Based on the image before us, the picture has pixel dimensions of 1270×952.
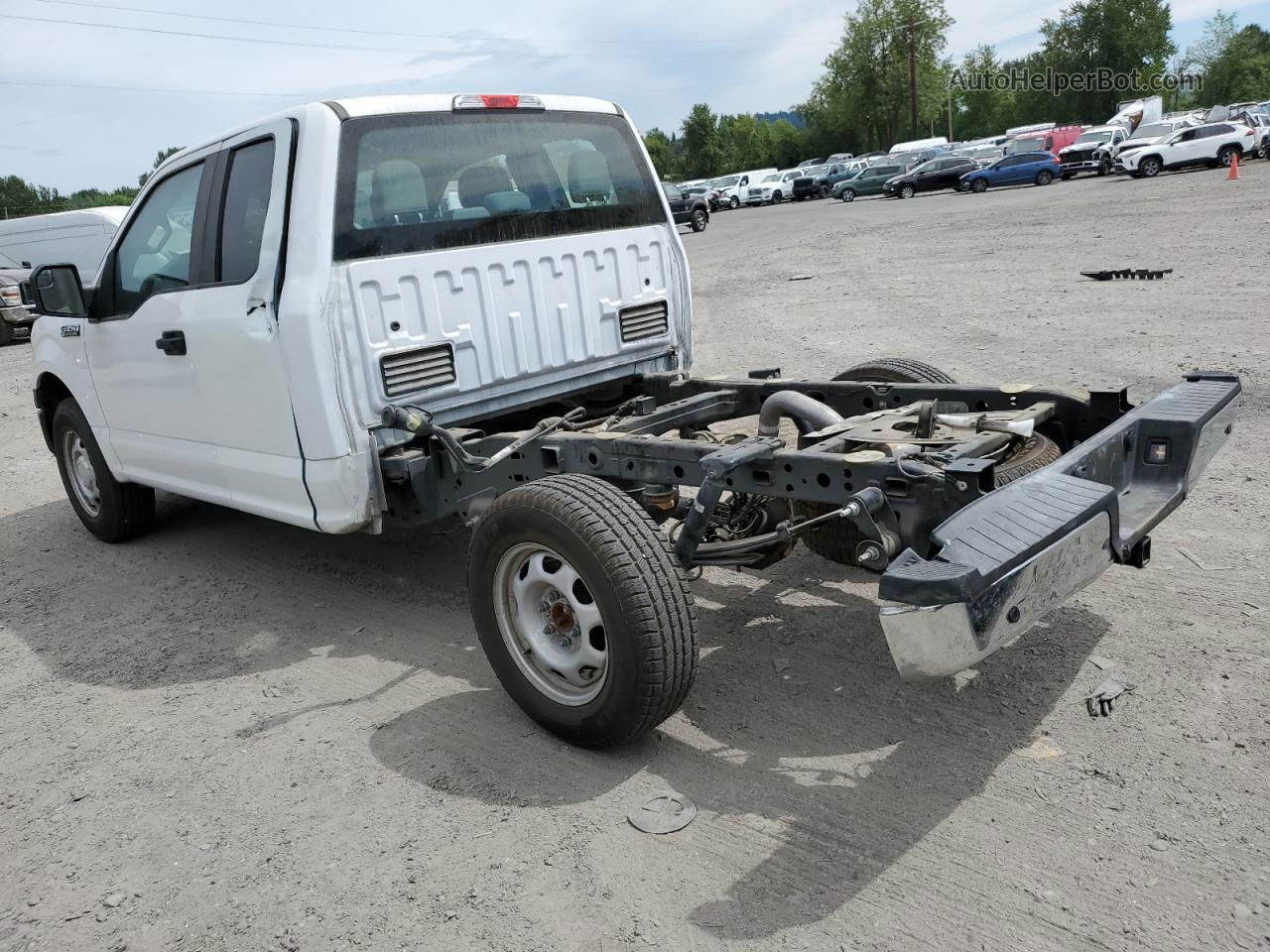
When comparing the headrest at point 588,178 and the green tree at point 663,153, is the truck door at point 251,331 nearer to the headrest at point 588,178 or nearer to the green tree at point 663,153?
the headrest at point 588,178

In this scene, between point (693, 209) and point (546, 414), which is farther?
point (693, 209)

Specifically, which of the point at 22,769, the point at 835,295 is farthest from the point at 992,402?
the point at 835,295

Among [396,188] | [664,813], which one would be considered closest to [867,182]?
[396,188]

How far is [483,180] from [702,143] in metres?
92.1

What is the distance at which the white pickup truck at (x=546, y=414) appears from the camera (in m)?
3.13

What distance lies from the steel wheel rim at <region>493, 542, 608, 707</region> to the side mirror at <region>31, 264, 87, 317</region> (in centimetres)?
311

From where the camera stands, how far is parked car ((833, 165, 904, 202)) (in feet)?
140

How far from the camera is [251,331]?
422 cm

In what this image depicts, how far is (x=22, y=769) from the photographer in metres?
3.76

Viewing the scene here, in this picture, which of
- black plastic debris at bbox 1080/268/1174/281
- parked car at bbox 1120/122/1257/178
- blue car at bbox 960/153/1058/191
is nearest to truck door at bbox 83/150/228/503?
black plastic debris at bbox 1080/268/1174/281

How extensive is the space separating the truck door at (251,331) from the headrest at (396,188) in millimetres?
343

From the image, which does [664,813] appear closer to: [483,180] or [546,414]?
[546,414]

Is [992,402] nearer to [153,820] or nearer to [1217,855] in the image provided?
[1217,855]

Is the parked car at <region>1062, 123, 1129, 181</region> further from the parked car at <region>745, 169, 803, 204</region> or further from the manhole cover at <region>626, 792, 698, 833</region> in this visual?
the manhole cover at <region>626, 792, 698, 833</region>
